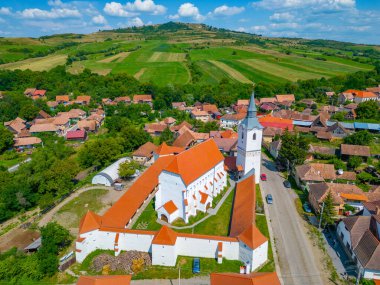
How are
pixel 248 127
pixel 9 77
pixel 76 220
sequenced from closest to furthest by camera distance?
pixel 76 220, pixel 248 127, pixel 9 77

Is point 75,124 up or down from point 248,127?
down

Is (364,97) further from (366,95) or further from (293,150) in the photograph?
(293,150)

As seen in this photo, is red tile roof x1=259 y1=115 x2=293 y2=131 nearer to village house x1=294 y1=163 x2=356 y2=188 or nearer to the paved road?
village house x1=294 y1=163 x2=356 y2=188

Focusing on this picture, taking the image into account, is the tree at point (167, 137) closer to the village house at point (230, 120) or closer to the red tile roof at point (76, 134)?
the village house at point (230, 120)

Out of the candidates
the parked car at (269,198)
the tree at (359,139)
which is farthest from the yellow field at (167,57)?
the parked car at (269,198)

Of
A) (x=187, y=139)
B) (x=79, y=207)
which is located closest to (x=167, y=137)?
(x=187, y=139)

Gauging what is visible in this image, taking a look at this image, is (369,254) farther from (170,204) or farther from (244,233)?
(170,204)

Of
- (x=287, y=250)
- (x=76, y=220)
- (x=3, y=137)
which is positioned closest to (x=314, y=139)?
(x=287, y=250)
